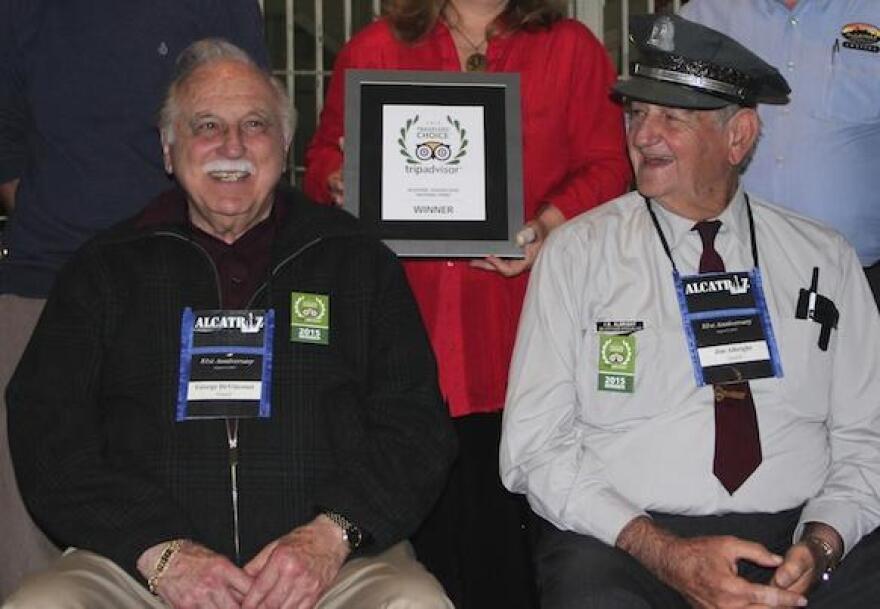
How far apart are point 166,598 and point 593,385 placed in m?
1.18

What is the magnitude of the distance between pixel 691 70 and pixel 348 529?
4.85 feet

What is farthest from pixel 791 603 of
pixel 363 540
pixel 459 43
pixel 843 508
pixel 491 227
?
pixel 459 43

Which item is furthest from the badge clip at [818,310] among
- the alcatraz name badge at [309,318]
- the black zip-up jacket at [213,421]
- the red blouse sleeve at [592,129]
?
the alcatraz name badge at [309,318]

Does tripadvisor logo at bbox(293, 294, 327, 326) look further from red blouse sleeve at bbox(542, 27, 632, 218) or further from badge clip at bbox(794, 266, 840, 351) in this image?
badge clip at bbox(794, 266, 840, 351)

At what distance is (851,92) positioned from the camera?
14.2 ft

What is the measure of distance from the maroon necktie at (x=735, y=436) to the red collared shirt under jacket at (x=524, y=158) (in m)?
0.73

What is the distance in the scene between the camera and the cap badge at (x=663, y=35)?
12.9ft

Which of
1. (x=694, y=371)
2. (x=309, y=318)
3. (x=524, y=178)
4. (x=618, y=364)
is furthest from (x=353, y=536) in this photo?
(x=524, y=178)

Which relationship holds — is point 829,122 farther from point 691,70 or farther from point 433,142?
point 433,142

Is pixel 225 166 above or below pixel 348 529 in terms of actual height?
above

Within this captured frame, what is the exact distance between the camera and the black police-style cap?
3.86 metres

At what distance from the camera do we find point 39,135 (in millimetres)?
4281

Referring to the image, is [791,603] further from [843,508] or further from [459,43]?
[459,43]

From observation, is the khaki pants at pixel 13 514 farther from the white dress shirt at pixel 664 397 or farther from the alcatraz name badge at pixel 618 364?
the alcatraz name badge at pixel 618 364
